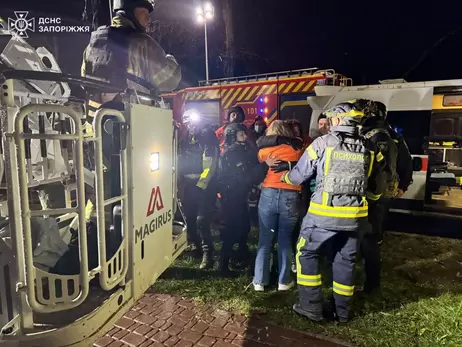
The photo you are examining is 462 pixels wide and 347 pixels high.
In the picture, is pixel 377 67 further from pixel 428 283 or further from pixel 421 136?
pixel 428 283

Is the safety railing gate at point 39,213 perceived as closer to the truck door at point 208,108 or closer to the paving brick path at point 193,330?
the paving brick path at point 193,330

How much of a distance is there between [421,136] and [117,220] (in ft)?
15.5

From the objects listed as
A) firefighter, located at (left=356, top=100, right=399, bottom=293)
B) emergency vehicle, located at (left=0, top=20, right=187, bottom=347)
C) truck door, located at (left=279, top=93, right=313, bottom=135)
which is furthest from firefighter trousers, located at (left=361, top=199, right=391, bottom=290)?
truck door, located at (left=279, top=93, right=313, bottom=135)

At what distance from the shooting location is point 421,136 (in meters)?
5.17

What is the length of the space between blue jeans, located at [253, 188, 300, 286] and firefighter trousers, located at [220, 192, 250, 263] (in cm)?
39

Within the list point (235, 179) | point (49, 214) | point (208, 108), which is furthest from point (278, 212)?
point (208, 108)

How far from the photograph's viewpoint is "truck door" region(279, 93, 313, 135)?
6.59 metres

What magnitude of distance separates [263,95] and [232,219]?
388cm

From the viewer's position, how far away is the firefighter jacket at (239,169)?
3.87m

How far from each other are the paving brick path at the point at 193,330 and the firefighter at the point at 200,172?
102 centimetres

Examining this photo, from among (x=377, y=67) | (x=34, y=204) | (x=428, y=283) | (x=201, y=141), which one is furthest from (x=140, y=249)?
(x=377, y=67)

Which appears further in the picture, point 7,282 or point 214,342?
point 214,342

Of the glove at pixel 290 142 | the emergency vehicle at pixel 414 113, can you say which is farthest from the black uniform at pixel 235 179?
the emergency vehicle at pixel 414 113

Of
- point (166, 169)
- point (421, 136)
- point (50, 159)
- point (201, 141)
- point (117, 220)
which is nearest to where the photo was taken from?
point (117, 220)
